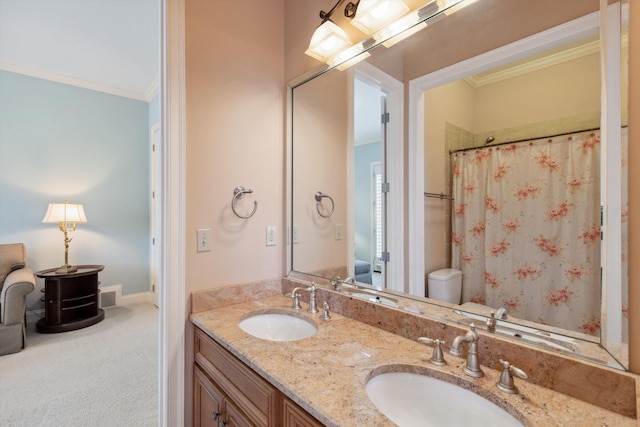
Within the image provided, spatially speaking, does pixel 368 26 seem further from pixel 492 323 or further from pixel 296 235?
pixel 492 323

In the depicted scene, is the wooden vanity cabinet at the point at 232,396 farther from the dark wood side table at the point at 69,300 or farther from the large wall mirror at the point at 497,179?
the dark wood side table at the point at 69,300

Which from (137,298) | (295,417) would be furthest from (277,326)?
(137,298)

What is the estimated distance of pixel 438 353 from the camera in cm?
86

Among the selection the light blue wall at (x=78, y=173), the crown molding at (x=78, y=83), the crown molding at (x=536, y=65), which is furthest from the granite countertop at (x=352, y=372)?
the crown molding at (x=78, y=83)

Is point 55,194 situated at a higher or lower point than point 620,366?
higher

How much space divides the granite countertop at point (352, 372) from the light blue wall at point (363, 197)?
0.36 meters

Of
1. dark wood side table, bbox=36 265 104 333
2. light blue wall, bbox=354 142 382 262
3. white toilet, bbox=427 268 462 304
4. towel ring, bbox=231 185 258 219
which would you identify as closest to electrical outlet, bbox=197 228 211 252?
towel ring, bbox=231 185 258 219

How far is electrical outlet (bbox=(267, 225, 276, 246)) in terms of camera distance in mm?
1611

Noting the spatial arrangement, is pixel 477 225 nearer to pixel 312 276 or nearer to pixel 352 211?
pixel 352 211

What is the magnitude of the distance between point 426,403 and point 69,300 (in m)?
3.57

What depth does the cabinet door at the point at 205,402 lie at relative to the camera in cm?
112

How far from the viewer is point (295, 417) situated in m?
0.76

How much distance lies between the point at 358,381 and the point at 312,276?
806 mm

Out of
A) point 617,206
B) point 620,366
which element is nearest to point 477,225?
point 617,206
